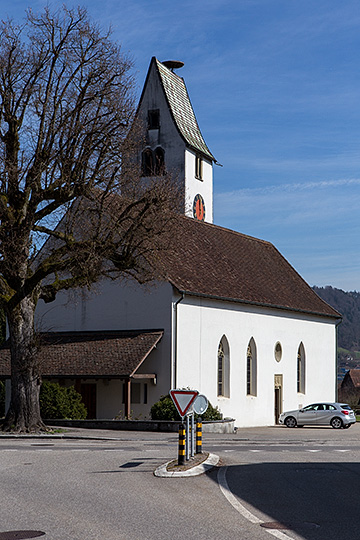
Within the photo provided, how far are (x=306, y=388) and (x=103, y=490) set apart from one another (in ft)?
132

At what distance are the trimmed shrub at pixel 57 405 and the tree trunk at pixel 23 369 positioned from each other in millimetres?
5665

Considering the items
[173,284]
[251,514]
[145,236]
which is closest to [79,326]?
[173,284]

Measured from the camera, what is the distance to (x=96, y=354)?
3825 centimetres

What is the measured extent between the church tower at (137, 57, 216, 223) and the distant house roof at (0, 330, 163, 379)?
20.3 m

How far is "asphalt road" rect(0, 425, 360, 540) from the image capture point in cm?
985

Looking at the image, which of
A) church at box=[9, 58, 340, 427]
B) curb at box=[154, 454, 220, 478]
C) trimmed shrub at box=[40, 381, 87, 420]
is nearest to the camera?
curb at box=[154, 454, 220, 478]

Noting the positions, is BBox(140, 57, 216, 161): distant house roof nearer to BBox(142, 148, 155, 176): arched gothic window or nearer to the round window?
BBox(142, 148, 155, 176): arched gothic window

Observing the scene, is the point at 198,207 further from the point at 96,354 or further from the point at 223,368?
the point at 96,354

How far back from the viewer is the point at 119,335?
3934 cm

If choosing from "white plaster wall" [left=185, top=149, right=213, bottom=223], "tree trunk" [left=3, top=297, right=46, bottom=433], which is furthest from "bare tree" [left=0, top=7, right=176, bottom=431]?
"white plaster wall" [left=185, top=149, right=213, bottom=223]

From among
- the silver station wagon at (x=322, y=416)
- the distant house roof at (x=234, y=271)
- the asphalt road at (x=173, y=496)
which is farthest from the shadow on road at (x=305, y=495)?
the silver station wagon at (x=322, y=416)

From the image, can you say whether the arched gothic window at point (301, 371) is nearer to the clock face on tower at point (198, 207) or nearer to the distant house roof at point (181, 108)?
the clock face on tower at point (198, 207)

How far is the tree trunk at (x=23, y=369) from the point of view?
2958cm

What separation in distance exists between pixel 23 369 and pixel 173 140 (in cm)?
3284
